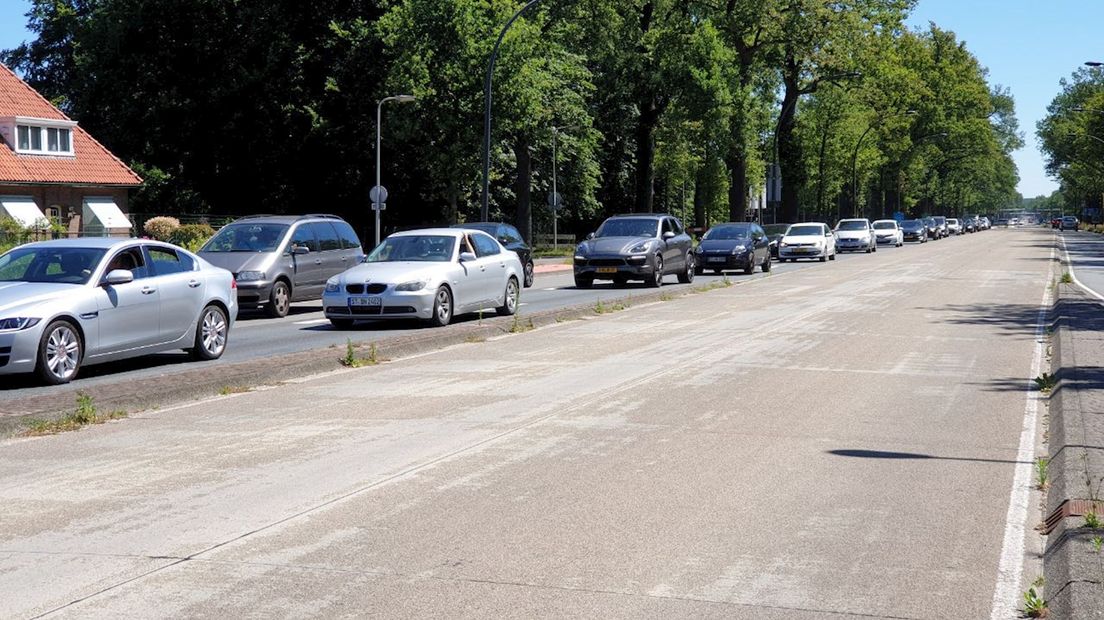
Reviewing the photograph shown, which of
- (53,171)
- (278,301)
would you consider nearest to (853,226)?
(53,171)

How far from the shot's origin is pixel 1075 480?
24.4ft

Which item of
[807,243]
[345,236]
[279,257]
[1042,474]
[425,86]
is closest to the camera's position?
[1042,474]

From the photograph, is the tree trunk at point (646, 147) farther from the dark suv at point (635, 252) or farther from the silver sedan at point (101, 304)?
the silver sedan at point (101, 304)

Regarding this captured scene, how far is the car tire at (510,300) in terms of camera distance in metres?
21.3

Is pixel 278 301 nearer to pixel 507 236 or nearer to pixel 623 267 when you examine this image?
pixel 507 236

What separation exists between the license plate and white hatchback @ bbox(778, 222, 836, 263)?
3410 centimetres

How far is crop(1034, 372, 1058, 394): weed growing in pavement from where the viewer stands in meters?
12.3

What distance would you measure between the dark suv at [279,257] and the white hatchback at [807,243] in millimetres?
29660

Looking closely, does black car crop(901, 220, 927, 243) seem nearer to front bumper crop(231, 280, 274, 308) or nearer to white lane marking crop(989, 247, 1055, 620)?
front bumper crop(231, 280, 274, 308)

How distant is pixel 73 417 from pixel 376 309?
9134mm

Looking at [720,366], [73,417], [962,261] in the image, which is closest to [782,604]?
[73,417]

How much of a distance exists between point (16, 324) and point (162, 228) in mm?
33330

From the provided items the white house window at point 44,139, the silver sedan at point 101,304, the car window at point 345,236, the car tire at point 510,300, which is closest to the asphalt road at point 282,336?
the silver sedan at point 101,304

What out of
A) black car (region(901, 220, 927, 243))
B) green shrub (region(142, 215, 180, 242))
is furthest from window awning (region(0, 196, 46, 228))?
black car (region(901, 220, 927, 243))
